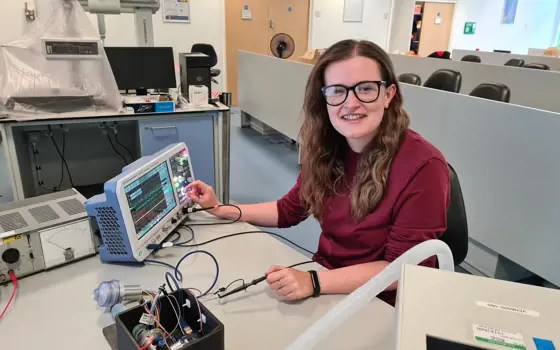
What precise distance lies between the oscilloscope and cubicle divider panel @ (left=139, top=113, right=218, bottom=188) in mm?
1400

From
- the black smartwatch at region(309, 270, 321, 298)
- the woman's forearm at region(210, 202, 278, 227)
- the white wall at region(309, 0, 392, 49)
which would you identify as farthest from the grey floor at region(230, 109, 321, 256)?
the white wall at region(309, 0, 392, 49)

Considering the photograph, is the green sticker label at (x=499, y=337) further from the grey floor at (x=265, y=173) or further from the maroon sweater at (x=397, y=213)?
the grey floor at (x=265, y=173)

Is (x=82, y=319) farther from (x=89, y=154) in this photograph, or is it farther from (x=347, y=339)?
(x=89, y=154)

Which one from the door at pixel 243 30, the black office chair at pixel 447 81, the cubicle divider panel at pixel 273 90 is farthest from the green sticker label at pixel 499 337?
the door at pixel 243 30

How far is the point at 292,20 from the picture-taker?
659 cm

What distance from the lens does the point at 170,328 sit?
81cm

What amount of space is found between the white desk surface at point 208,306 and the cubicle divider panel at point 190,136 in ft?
5.13

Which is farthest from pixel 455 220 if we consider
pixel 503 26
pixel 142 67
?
pixel 503 26

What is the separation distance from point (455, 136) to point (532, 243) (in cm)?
70

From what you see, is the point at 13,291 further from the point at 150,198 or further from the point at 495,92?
the point at 495,92

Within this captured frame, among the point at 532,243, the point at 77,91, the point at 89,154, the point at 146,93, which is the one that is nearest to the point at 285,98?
the point at 146,93

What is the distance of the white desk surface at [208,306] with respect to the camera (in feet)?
2.67

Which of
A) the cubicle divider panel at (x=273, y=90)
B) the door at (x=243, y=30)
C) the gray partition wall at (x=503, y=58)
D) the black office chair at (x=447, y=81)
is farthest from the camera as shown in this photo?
the door at (x=243, y=30)

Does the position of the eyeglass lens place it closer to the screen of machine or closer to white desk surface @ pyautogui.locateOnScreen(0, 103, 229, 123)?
the screen of machine
